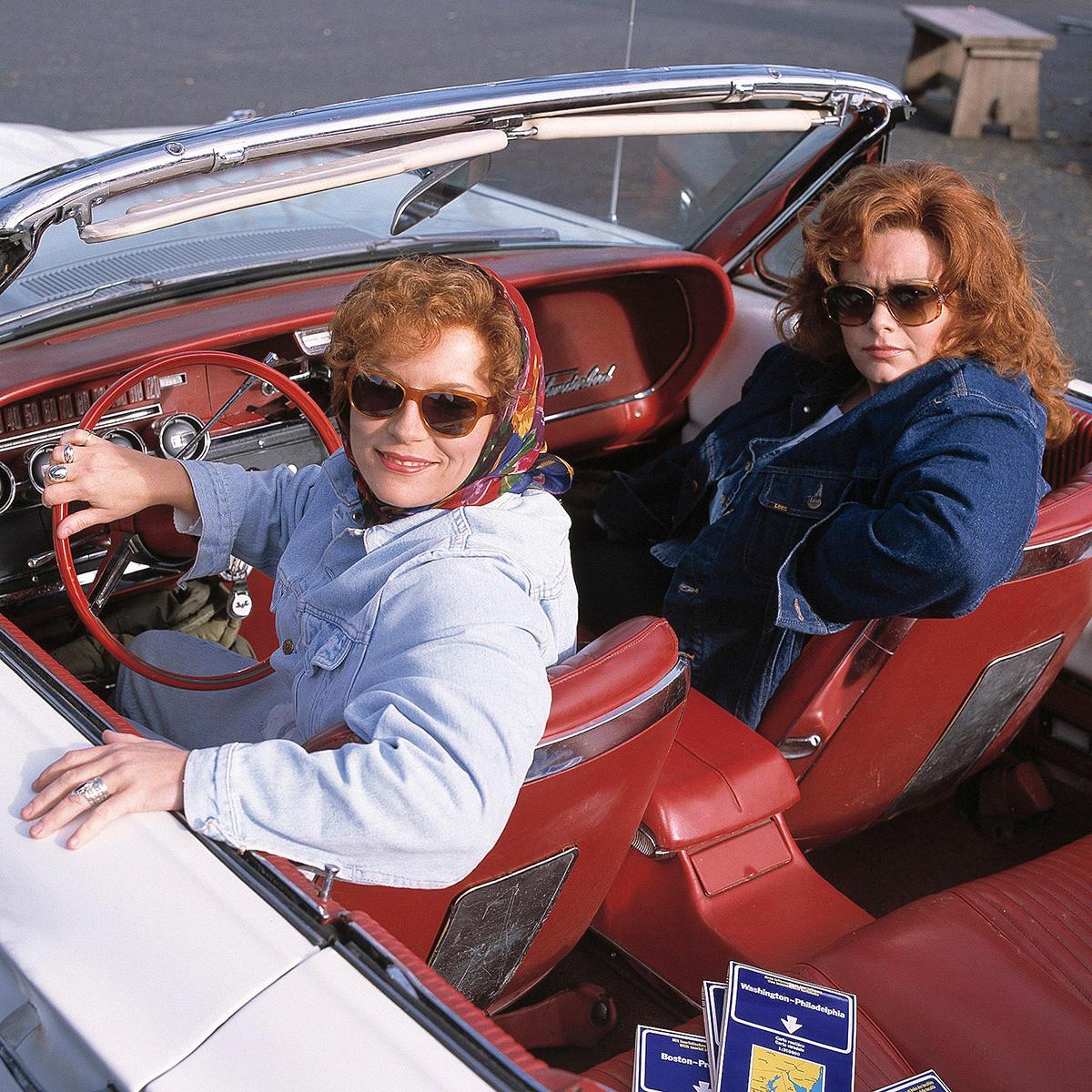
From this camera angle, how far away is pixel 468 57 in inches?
376

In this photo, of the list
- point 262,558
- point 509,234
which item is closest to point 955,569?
point 262,558

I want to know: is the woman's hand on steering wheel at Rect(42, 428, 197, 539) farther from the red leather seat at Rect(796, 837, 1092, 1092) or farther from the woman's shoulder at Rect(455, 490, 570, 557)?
the red leather seat at Rect(796, 837, 1092, 1092)

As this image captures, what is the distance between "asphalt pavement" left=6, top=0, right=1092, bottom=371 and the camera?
7.79 metres

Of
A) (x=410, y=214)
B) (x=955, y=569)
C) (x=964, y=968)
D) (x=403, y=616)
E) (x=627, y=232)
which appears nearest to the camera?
(x=403, y=616)

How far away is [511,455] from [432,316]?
20 cm

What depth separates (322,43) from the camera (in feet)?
31.9

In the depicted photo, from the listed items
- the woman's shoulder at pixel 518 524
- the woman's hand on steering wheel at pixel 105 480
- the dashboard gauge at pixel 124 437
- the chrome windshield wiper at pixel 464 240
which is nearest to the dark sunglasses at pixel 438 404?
the woman's shoulder at pixel 518 524

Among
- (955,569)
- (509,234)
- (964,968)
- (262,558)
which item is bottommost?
(964,968)

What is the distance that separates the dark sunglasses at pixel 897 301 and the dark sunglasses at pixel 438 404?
0.92 metres

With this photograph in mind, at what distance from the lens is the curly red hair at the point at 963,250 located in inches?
85.7

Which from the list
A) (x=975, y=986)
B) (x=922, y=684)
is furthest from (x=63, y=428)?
(x=975, y=986)

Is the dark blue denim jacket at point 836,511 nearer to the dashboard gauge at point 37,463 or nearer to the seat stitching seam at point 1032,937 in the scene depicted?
the seat stitching seam at point 1032,937

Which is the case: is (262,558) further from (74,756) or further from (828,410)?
(828,410)

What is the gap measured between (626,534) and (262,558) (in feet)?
3.48
